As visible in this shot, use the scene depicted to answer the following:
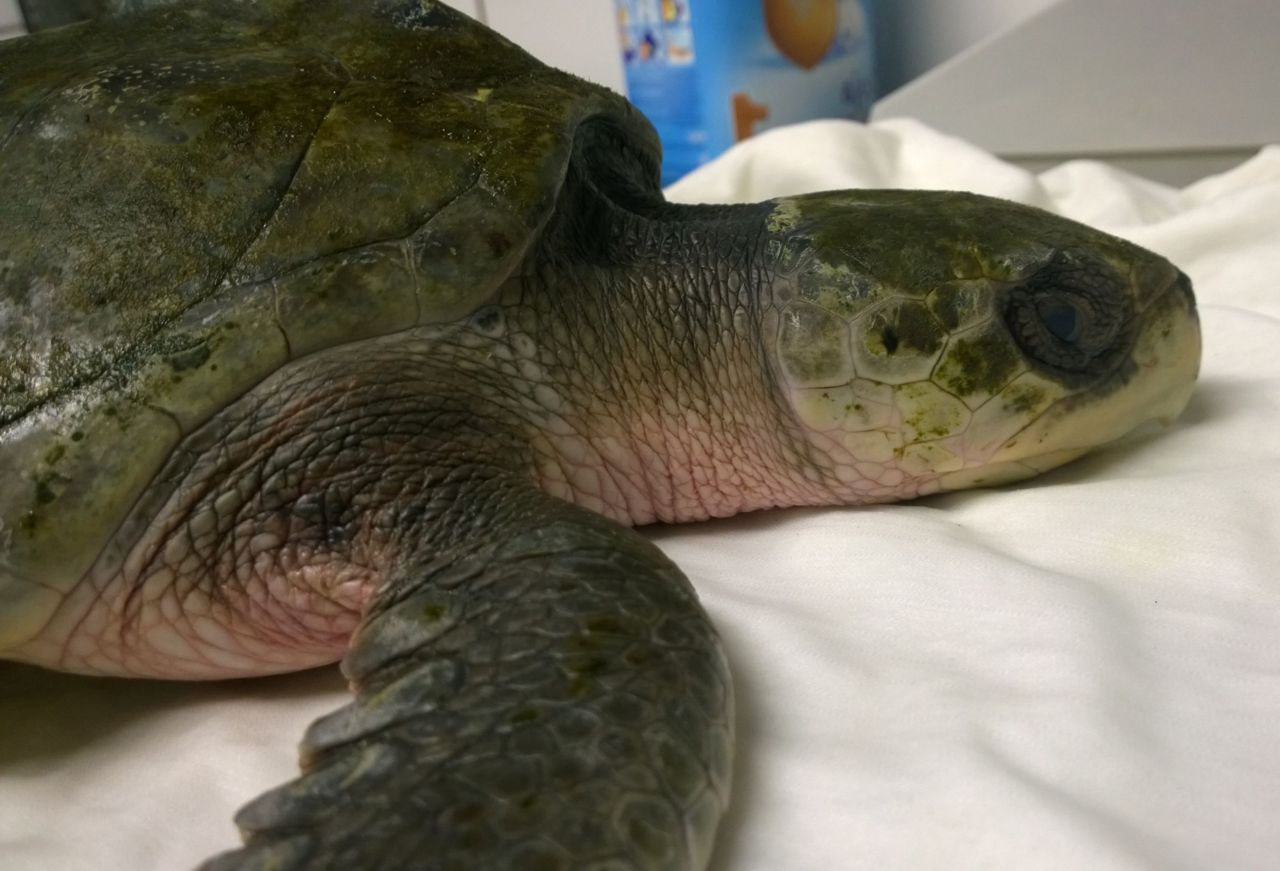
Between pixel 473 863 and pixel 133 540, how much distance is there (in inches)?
16.0

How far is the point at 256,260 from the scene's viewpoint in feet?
2.32

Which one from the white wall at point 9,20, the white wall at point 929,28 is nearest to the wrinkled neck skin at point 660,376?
the white wall at point 929,28

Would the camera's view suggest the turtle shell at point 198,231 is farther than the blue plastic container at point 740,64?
No

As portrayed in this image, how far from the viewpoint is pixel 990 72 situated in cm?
191

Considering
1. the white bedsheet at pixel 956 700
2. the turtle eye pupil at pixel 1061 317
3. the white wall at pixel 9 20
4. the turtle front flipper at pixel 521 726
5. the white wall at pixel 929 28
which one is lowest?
the white bedsheet at pixel 956 700

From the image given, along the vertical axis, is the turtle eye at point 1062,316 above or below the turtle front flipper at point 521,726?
above

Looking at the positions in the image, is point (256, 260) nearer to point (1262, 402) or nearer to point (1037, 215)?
point (1037, 215)

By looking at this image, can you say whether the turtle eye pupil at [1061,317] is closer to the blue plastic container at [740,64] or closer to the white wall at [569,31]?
the blue plastic container at [740,64]

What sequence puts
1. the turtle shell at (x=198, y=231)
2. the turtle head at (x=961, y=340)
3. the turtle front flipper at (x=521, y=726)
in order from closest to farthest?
the turtle front flipper at (x=521, y=726), the turtle shell at (x=198, y=231), the turtle head at (x=961, y=340)

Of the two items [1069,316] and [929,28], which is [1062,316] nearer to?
[1069,316]

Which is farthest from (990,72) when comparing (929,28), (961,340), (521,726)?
(521,726)

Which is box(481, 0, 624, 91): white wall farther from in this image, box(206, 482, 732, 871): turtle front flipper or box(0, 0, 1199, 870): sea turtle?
box(206, 482, 732, 871): turtle front flipper

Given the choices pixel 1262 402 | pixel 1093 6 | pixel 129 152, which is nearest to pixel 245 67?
pixel 129 152

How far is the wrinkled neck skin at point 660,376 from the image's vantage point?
846mm
